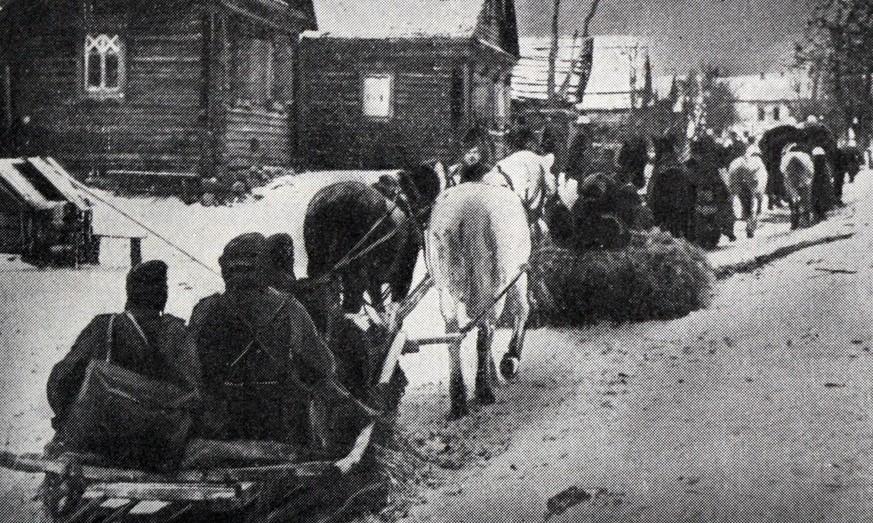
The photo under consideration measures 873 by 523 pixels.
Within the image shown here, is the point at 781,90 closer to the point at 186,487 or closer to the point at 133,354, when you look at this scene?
the point at 133,354

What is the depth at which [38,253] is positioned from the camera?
361 cm

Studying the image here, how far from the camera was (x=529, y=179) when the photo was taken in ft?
19.7

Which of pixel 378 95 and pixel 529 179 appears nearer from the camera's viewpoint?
pixel 529 179

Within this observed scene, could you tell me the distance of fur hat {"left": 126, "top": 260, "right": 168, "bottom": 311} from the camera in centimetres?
306

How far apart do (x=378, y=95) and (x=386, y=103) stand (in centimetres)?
25

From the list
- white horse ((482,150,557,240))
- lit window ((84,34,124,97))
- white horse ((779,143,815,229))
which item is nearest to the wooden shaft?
white horse ((482,150,557,240))

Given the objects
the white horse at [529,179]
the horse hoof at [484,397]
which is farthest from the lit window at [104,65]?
the horse hoof at [484,397]

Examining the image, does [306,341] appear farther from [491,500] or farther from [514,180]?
[514,180]

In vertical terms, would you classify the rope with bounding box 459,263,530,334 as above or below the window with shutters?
below

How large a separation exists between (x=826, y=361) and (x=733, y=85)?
11.6m

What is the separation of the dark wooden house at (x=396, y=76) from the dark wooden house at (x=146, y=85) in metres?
2.85

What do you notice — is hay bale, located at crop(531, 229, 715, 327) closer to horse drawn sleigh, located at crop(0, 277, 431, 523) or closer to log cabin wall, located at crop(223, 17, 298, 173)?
log cabin wall, located at crop(223, 17, 298, 173)

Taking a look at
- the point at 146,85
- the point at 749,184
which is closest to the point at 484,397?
the point at 146,85

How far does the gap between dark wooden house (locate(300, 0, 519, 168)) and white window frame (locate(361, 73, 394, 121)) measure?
2 cm
